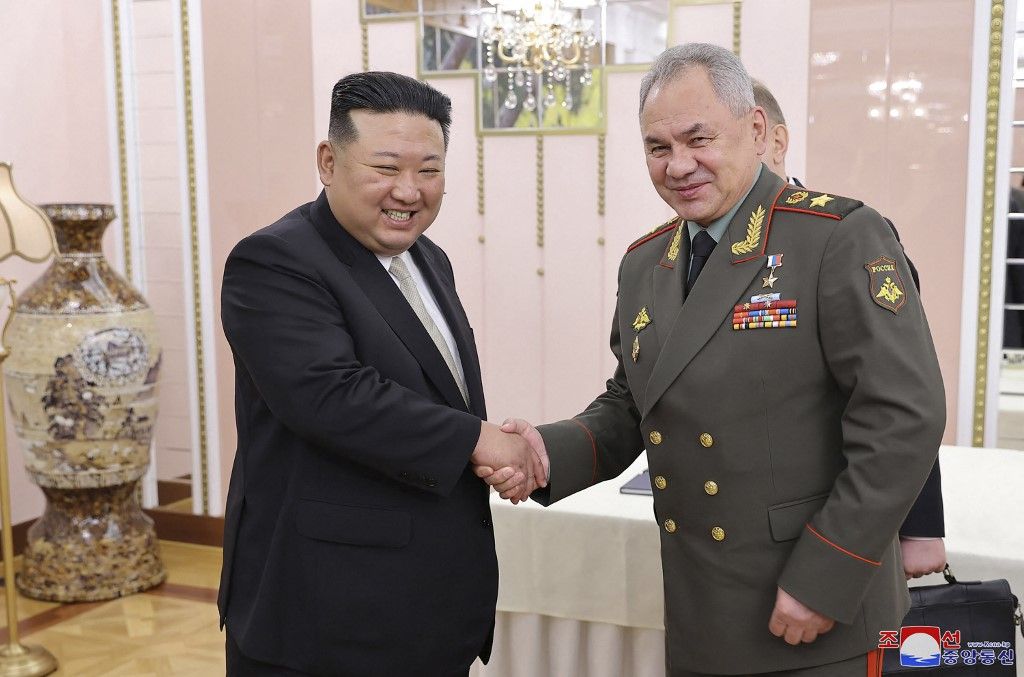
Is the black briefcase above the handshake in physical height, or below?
below

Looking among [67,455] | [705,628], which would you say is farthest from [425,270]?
[67,455]

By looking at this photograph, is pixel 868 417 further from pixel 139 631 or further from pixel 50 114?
pixel 50 114

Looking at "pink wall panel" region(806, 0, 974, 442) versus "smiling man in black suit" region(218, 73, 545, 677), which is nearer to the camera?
"smiling man in black suit" region(218, 73, 545, 677)

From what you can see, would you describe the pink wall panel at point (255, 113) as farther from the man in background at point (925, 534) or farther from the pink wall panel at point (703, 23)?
the man in background at point (925, 534)

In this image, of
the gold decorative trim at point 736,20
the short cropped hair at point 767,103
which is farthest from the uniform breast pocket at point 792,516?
the gold decorative trim at point 736,20

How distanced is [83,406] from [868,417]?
358cm

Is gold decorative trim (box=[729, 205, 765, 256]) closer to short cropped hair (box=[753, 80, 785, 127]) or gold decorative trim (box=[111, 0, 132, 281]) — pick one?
short cropped hair (box=[753, 80, 785, 127])

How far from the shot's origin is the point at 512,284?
181 inches

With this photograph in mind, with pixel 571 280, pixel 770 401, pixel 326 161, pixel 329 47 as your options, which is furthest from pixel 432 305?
pixel 329 47

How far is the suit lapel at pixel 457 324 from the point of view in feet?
6.40

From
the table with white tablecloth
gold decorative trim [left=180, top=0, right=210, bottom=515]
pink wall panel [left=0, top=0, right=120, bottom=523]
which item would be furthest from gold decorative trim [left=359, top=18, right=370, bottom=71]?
the table with white tablecloth

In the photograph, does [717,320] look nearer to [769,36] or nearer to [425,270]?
[425,270]

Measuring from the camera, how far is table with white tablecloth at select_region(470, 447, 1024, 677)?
2381 mm

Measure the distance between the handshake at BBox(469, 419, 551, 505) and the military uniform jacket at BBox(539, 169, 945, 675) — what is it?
25 centimetres
